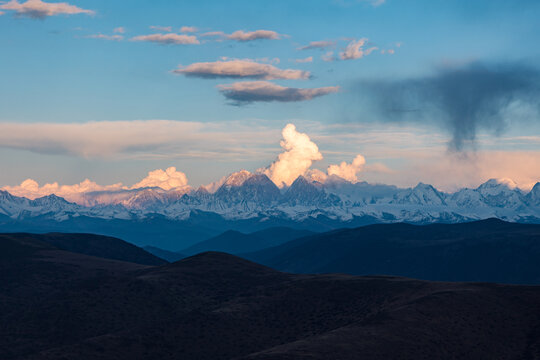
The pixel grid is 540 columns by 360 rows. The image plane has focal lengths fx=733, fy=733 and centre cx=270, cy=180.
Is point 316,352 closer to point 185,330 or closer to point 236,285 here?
point 185,330

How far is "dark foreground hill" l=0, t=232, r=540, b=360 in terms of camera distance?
391ft

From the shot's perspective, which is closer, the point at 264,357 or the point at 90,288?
the point at 264,357

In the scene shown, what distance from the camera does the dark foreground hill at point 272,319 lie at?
119 metres

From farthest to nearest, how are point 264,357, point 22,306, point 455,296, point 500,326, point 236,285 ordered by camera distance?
point 236,285 → point 22,306 → point 455,296 → point 500,326 → point 264,357

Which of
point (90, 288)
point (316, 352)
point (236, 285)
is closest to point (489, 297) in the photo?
point (316, 352)

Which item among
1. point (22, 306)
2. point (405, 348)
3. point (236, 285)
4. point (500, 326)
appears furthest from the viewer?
point (236, 285)

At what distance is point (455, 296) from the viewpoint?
141 m

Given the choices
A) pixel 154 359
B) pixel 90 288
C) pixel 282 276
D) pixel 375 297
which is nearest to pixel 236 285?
pixel 282 276

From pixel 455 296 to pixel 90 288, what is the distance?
9503 centimetres

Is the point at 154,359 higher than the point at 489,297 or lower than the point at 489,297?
lower

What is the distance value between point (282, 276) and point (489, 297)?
6961cm

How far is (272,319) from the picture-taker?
15400cm

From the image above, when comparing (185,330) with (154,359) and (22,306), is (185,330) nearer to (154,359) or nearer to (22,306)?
(154,359)

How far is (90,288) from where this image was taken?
18862 cm
